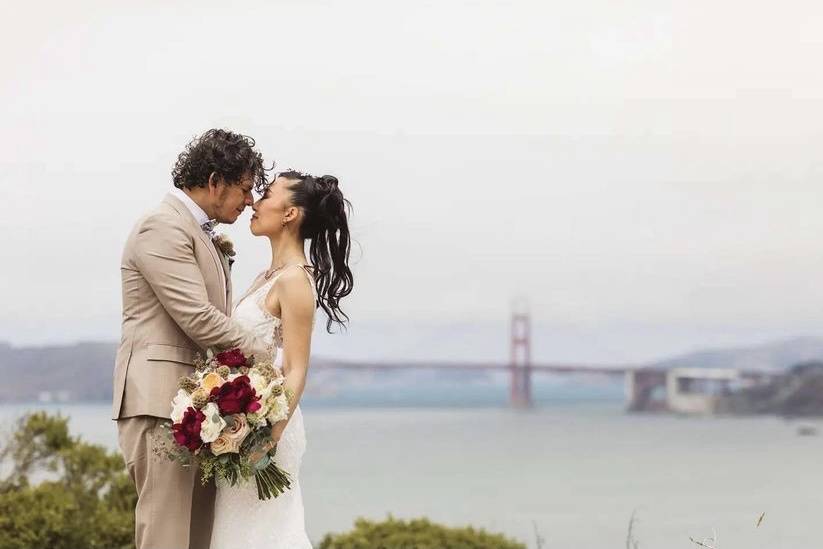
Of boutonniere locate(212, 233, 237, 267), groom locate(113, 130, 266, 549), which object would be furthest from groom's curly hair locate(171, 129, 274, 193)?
boutonniere locate(212, 233, 237, 267)

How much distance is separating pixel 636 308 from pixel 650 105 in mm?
8501

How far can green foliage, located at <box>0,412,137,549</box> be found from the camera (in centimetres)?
704

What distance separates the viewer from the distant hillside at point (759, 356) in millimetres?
43562

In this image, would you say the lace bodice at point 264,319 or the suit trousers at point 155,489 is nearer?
the suit trousers at point 155,489

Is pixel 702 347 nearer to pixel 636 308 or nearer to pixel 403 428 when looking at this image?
pixel 636 308

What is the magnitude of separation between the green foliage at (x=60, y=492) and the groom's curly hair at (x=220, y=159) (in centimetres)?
390

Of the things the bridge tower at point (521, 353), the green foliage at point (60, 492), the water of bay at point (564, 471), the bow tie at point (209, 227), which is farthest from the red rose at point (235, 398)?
the bridge tower at point (521, 353)

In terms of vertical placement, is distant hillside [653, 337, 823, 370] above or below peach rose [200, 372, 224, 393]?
below

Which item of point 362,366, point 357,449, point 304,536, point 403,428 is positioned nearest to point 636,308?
point 403,428

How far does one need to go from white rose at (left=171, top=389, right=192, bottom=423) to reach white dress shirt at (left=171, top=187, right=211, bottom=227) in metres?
0.62

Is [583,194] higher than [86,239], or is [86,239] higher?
[583,194]

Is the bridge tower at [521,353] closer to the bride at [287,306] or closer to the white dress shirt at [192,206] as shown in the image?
the bride at [287,306]

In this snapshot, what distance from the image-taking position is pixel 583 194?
46.2 meters

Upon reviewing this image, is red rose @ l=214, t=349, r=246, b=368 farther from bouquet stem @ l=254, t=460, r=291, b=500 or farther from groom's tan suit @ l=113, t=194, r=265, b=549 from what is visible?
bouquet stem @ l=254, t=460, r=291, b=500
